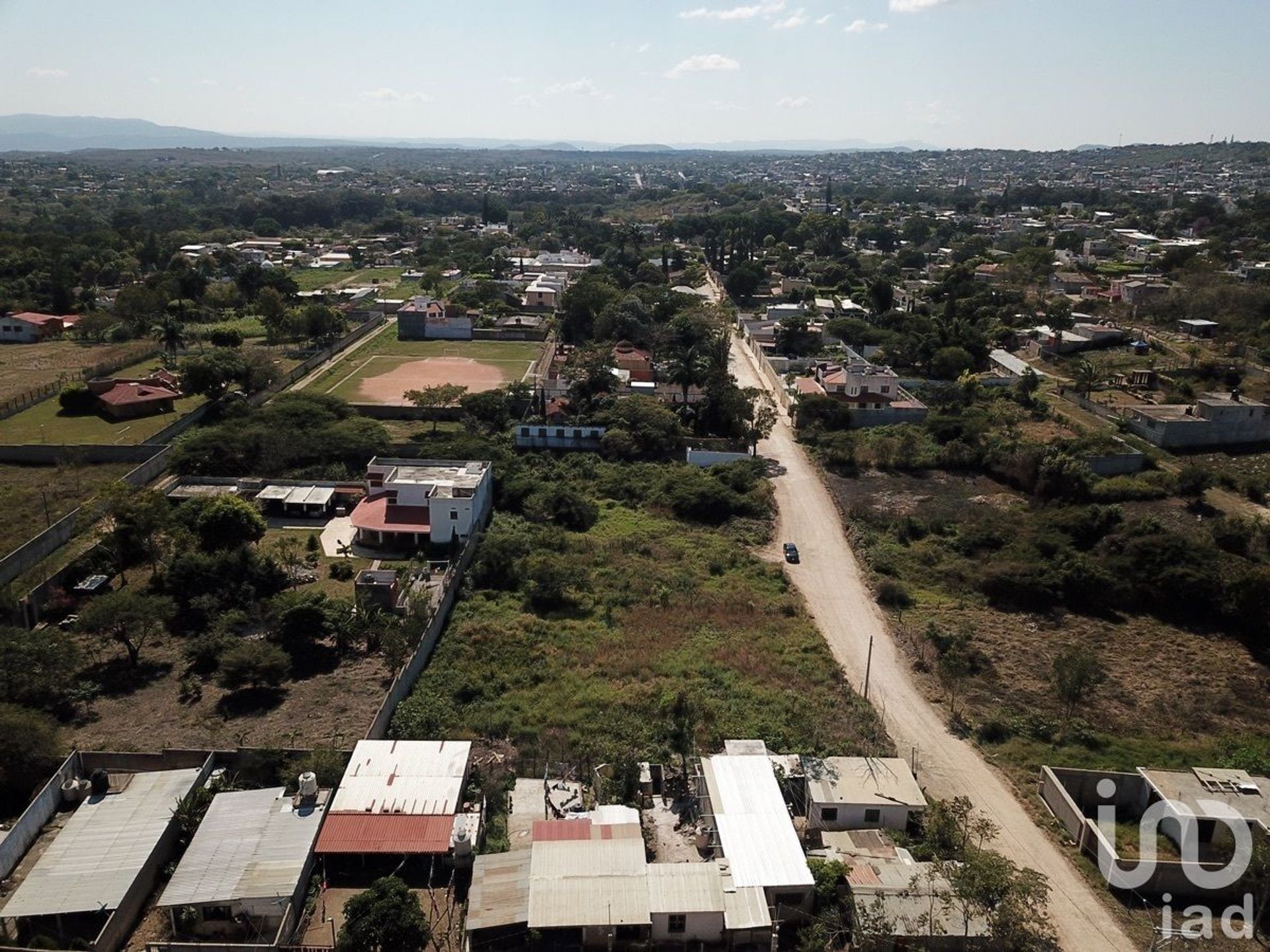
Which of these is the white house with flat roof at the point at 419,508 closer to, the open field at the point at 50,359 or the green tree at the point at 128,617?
the green tree at the point at 128,617

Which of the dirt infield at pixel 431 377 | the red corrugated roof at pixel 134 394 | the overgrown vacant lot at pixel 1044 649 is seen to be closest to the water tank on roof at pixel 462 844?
the overgrown vacant lot at pixel 1044 649

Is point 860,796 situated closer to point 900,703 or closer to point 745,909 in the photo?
point 745,909

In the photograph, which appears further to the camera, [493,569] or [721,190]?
[721,190]

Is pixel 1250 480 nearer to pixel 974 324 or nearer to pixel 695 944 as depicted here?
pixel 974 324

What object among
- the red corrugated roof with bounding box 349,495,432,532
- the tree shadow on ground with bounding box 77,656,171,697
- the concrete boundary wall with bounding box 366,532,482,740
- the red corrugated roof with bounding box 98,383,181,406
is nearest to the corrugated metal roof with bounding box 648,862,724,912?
the concrete boundary wall with bounding box 366,532,482,740

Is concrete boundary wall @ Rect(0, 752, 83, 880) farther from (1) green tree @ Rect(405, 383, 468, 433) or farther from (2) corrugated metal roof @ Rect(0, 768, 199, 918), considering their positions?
(1) green tree @ Rect(405, 383, 468, 433)

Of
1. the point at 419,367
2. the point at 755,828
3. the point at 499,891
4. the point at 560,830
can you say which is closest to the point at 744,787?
the point at 755,828

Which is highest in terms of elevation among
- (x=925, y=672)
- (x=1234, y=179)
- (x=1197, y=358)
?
(x=1234, y=179)

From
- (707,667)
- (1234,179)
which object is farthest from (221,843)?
(1234,179)
